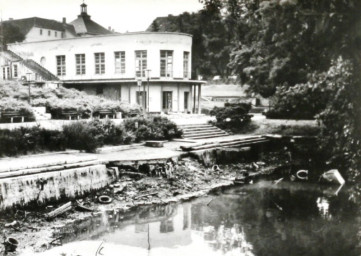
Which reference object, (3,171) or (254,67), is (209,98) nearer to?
(254,67)

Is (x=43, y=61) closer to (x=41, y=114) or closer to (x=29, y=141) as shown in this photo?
(x=41, y=114)

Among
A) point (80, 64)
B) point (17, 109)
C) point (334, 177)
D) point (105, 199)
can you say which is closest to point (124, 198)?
point (105, 199)

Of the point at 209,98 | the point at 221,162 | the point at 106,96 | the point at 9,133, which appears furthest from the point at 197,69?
the point at 9,133

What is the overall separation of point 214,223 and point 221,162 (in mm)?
7396

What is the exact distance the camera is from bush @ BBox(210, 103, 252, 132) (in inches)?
995

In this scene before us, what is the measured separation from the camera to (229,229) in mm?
11273

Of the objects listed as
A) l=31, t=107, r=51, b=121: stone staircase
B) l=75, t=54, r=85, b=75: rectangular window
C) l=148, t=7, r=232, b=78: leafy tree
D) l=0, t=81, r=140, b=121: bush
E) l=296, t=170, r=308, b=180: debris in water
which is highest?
l=148, t=7, r=232, b=78: leafy tree

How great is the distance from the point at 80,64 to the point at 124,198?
78.1 feet

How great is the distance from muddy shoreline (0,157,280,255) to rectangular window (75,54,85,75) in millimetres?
19933

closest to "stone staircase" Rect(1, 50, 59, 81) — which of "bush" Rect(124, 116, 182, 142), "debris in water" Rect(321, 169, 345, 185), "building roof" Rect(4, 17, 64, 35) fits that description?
"building roof" Rect(4, 17, 64, 35)

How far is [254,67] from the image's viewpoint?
2459 centimetres

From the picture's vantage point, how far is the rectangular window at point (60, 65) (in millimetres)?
36000

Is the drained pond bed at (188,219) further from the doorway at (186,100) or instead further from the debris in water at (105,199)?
the doorway at (186,100)

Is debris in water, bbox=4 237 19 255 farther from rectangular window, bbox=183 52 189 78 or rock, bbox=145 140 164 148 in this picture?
rectangular window, bbox=183 52 189 78
